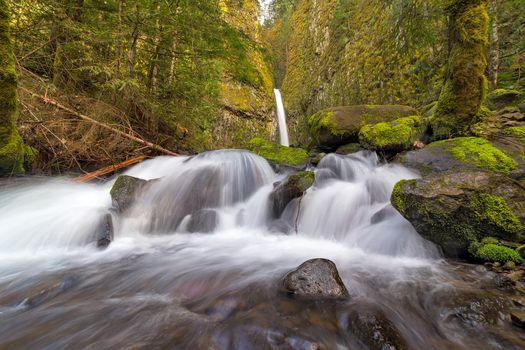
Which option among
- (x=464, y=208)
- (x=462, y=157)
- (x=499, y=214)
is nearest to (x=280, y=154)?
(x=462, y=157)

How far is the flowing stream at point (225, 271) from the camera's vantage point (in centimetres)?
196

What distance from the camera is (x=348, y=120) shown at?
27.5 feet

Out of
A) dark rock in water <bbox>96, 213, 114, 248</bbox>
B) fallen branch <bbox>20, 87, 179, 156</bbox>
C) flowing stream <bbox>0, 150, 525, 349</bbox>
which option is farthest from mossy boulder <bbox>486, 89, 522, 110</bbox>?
fallen branch <bbox>20, 87, 179, 156</bbox>

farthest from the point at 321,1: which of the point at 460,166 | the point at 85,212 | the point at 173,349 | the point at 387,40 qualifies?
the point at 173,349

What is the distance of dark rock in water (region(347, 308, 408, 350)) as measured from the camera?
1.80m

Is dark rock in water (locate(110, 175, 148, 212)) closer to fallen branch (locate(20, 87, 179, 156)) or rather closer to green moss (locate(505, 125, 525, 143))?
fallen branch (locate(20, 87, 179, 156))

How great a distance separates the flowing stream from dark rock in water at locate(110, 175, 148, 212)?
14 cm

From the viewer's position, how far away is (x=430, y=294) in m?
2.55

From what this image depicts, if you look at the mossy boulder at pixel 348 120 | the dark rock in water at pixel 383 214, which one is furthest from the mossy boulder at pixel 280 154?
the dark rock in water at pixel 383 214

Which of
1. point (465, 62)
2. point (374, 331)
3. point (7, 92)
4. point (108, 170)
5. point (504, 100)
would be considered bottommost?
point (374, 331)

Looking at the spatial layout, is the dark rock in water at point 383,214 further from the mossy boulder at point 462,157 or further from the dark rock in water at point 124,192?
the dark rock in water at point 124,192

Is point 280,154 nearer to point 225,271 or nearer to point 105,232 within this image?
point 105,232

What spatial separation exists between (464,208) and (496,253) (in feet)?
1.77

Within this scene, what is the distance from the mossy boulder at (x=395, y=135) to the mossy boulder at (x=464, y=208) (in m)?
3.29
